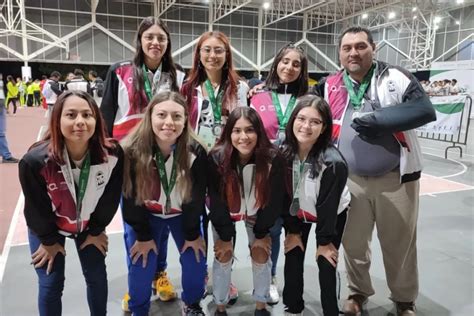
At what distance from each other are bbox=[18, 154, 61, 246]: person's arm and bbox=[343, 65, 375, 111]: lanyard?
5.86 ft

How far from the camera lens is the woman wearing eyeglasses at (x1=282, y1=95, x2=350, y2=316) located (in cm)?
224

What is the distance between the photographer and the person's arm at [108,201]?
2.18 meters

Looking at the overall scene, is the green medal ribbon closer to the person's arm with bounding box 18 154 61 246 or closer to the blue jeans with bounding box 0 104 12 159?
the person's arm with bounding box 18 154 61 246

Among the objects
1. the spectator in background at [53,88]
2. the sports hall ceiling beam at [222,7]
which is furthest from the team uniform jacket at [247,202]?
the sports hall ceiling beam at [222,7]

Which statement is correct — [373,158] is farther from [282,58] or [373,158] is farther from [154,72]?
[154,72]

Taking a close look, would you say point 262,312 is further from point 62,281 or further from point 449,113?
point 449,113

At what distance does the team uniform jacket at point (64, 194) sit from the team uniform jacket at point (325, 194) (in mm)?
1026

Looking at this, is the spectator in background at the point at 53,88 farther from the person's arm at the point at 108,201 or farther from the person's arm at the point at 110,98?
the person's arm at the point at 108,201

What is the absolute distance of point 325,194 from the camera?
7.43 ft

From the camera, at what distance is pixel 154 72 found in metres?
2.63

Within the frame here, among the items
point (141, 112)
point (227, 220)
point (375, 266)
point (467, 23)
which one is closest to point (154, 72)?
point (141, 112)

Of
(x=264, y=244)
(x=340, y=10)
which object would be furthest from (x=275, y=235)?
(x=340, y=10)

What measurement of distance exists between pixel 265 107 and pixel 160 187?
0.88 metres

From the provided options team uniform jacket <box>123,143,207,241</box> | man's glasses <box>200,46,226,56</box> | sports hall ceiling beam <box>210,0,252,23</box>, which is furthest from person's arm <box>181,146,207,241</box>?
sports hall ceiling beam <box>210,0,252,23</box>
